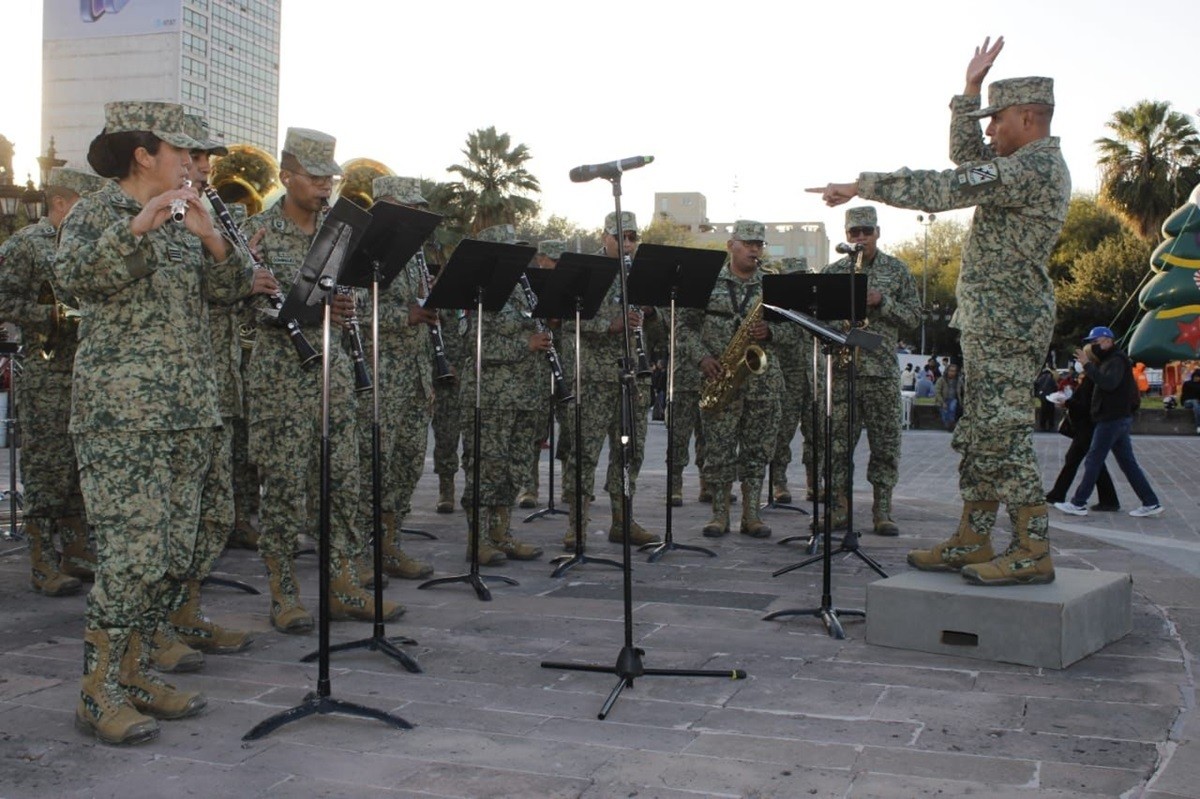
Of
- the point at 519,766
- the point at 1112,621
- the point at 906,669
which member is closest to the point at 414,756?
the point at 519,766

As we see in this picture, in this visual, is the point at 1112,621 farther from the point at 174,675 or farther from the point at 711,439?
the point at 174,675

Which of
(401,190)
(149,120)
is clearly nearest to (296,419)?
(149,120)

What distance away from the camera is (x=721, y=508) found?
878cm

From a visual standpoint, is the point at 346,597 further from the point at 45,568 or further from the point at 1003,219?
the point at 1003,219

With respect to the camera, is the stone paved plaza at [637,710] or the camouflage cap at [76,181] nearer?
the stone paved plaza at [637,710]

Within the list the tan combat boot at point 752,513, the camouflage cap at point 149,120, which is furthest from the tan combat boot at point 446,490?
the camouflage cap at point 149,120

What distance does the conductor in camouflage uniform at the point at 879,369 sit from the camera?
8555 millimetres

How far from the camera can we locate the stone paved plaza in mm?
3639

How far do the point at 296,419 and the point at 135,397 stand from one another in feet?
5.19

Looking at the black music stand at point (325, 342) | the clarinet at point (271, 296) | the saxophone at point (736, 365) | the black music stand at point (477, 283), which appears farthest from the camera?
the saxophone at point (736, 365)

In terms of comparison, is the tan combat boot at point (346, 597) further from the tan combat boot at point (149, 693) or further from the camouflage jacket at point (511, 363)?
the camouflage jacket at point (511, 363)

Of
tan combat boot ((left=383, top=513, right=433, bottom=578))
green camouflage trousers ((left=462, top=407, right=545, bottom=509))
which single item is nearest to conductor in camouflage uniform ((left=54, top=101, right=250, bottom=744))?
tan combat boot ((left=383, top=513, right=433, bottom=578))

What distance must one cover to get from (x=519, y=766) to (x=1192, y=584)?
4.92 meters

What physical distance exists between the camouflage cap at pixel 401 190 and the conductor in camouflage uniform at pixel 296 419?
5.29 feet
